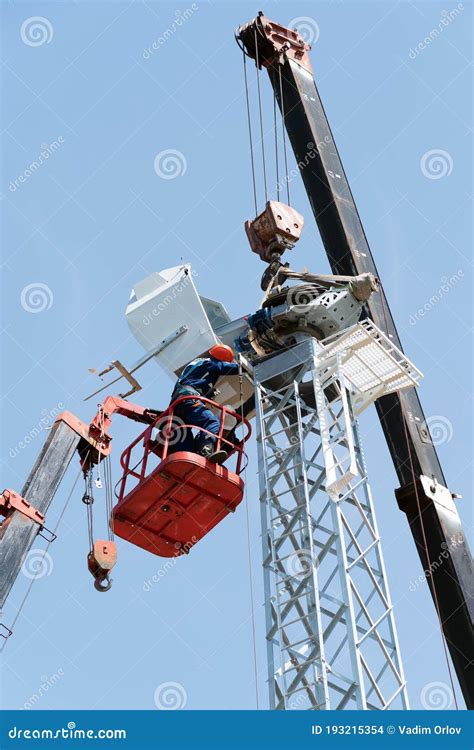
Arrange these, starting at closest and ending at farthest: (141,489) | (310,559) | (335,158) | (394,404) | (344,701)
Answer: (344,701) → (310,559) → (141,489) → (394,404) → (335,158)

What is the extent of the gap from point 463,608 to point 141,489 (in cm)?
624

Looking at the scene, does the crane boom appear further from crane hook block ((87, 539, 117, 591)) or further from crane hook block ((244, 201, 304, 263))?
crane hook block ((87, 539, 117, 591))

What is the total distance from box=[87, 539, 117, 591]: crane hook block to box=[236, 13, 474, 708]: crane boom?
6104mm

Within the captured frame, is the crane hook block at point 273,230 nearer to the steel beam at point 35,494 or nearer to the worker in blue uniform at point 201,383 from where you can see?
the worker in blue uniform at point 201,383

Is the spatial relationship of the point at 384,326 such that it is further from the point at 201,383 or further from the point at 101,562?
the point at 101,562

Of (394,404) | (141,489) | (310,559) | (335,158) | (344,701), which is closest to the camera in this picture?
(344,701)

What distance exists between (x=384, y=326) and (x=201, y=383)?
451 cm

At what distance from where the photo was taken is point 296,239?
2761cm

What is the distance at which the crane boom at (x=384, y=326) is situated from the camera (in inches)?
984

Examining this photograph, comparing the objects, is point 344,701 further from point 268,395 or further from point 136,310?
point 136,310

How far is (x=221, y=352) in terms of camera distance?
24.8m

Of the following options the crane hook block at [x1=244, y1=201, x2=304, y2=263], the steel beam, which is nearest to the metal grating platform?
the crane hook block at [x1=244, y1=201, x2=304, y2=263]

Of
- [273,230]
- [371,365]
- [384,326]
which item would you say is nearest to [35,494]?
[371,365]

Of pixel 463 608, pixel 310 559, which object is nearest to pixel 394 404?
pixel 463 608
